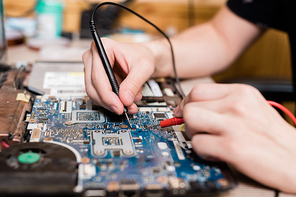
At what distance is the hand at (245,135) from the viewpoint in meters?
0.46

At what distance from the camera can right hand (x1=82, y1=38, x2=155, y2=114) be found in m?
0.60

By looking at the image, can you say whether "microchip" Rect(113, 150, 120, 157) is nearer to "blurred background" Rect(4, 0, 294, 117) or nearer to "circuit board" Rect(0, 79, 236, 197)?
"circuit board" Rect(0, 79, 236, 197)

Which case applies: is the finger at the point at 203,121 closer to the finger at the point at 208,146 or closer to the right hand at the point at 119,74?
the finger at the point at 208,146

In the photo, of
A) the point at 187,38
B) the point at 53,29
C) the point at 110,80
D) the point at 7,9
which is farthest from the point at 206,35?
the point at 7,9

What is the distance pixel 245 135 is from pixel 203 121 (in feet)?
0.24

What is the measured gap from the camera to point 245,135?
0.47 m

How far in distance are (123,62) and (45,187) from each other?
40cm

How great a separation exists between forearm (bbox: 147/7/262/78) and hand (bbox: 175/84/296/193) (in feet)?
1.52

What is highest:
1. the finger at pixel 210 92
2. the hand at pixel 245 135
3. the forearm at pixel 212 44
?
the forearm at pixel 212 44

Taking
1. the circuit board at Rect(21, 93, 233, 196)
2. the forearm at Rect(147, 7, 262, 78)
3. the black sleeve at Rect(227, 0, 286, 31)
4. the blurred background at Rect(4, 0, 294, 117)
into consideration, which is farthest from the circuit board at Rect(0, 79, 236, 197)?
the blurred background at Rect(4, 0, 294, 117)

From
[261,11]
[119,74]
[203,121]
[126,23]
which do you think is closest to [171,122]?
[203,121]

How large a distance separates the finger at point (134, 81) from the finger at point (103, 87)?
0.02m

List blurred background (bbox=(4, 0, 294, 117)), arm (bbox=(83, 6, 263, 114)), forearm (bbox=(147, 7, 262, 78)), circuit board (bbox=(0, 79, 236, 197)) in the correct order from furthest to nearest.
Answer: blurred background (bbox=(4, 0, 294, 117)) → forearm (bbox=(147, 7, 262, 78)) → arm (bbox=(83, 6, 263, 114)) → circuit board (bbox=(0, 79, 236, 197))

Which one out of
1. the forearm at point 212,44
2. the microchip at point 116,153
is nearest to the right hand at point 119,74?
the microchip at point 116,153
